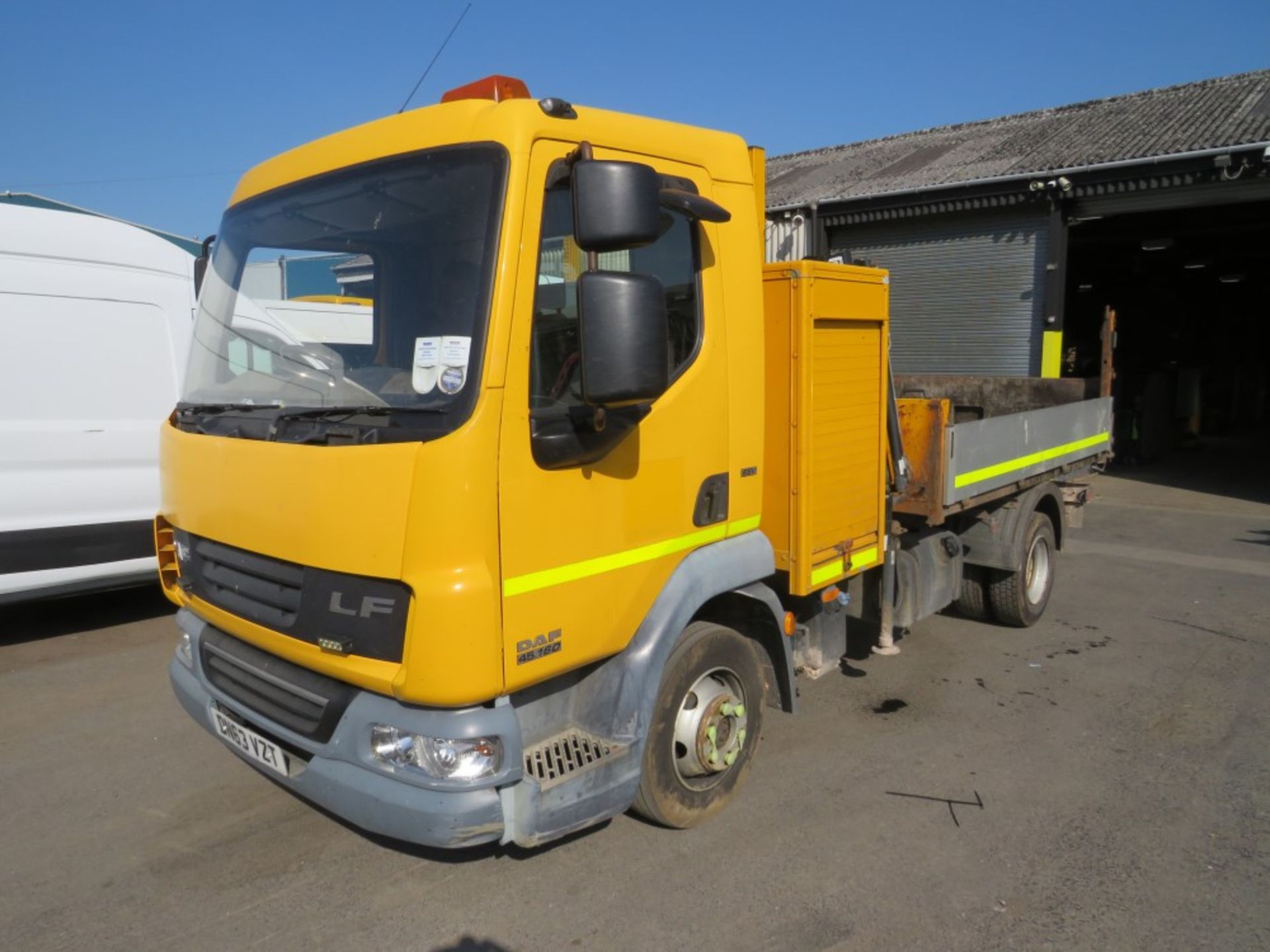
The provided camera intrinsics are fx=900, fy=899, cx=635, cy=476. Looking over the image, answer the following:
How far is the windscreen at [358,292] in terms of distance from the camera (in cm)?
267

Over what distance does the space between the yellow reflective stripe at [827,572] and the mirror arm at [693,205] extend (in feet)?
5.05

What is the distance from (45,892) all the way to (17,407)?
3.43 meters

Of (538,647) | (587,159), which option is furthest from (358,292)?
(538,647)

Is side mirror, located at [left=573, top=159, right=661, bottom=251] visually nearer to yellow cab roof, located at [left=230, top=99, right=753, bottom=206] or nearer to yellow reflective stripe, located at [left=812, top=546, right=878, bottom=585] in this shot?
yellow cab roof, located at [left=230, top=99, right=753, bottom=206]

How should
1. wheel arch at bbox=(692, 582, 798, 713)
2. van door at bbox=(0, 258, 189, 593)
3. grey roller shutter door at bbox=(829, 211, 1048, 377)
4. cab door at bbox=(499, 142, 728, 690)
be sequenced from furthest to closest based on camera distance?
grey roller shutter door at bbox=(829, 211, 1048, 377)
van door at bbox=(0, 258, 189, 593)
wheel arch at bbox=(692, 582, 798, 713)
cab door at bbox=(499, 142, 728, 690)

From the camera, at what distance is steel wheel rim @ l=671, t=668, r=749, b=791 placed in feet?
11.2

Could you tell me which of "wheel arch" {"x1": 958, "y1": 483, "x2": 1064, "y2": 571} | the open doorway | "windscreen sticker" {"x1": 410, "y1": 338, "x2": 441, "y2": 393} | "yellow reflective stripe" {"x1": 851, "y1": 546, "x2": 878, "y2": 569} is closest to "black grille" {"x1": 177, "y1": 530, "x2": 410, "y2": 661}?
"windscreen sticker" {"x1": 410, "y1": 338, "x2": 441, "y2": 393}

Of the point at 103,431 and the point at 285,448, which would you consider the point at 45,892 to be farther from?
the point at 103,431

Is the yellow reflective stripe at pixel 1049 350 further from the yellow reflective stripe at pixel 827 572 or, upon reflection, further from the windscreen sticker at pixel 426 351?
the windscreen sticker at pixel 426 351

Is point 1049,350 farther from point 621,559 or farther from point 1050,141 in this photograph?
point 621,559

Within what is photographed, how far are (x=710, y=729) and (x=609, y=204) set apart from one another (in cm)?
202

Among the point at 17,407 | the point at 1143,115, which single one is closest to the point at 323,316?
the point at 17,407

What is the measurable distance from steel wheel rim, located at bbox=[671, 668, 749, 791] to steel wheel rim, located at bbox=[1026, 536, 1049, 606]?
3.47m

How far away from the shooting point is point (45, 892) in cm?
326
